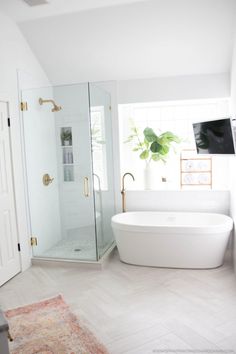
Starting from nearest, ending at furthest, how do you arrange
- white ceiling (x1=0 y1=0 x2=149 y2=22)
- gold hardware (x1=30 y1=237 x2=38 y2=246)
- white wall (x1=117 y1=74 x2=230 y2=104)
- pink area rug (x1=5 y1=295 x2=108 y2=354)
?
pink area rug (x1=5 y1=295 x2=108 y2=354) → white ceiling (x1=0 y1=0 x2=149 y2=22) → gold hardware (x1=30 y1=237 x2=38 y2=246) → white wall (x1=117 y1=74 x2=230 y2=104)

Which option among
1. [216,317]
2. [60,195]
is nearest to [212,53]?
[60,195]

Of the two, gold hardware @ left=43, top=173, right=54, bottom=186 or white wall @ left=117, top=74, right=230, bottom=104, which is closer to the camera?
gold hardware @ left=43, top=173, right=54, bottom=186

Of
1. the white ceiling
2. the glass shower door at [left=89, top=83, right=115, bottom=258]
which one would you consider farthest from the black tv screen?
the white ceiling

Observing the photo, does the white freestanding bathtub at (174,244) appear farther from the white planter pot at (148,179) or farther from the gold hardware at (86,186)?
the white planter pot at (148,179)

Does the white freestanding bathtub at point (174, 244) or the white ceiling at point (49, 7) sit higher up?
the white ceiling at point (49, 7)

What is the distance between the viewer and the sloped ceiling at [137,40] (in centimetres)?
335

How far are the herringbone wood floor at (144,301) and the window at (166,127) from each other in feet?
4.62

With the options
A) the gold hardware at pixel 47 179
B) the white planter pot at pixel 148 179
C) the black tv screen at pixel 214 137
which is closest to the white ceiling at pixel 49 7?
the black tv screen at pixel 214 137

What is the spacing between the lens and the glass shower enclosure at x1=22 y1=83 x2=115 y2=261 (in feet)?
12.3

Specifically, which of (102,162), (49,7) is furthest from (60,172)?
(49,7)

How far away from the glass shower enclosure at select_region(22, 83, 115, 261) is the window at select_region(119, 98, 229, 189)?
0.68 meters

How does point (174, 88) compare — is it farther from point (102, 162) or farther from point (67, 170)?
point (67, 170)

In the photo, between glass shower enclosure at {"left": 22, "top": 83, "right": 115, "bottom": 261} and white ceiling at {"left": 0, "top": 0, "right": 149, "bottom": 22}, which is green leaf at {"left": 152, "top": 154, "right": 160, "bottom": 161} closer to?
glass shower enclosure at {"left": 22, "top": 83, "right": 115, "bottom": 261}

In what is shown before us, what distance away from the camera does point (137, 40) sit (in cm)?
374
